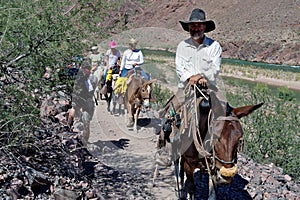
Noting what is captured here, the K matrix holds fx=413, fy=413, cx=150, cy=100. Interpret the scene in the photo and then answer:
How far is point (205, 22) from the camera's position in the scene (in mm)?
5730

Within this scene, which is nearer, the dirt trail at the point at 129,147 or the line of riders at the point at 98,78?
the line of riders at the point at 98,78

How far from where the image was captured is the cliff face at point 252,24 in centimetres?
6894

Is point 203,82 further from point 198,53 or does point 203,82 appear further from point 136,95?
point 136,95

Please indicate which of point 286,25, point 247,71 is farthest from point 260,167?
point 286,25

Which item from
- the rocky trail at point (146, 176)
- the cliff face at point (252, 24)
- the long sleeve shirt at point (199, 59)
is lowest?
the rocky trail at point (146, 176)

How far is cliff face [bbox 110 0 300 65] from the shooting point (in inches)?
2714

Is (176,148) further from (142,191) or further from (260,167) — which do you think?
(260,167)

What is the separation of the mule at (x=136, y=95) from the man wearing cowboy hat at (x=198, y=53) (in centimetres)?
496

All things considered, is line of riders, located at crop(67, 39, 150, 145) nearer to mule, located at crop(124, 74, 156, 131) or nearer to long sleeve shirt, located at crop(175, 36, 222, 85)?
mule, located at crop(124, 74, 156, 131)

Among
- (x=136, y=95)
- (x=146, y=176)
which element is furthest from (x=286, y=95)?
(x=146, y=176)

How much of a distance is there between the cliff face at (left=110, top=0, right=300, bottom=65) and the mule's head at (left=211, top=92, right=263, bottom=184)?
138ft

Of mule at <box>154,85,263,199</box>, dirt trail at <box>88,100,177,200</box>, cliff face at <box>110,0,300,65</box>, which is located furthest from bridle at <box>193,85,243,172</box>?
cliff face at <box>110,0,300,65</box>

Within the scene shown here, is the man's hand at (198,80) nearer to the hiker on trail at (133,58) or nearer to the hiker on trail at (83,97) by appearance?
the hiker on trail at (83,97)

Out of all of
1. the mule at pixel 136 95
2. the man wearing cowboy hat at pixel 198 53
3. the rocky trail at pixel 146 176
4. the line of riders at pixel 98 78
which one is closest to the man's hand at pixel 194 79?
the man wearing cowboy hat at pixel 198 53
